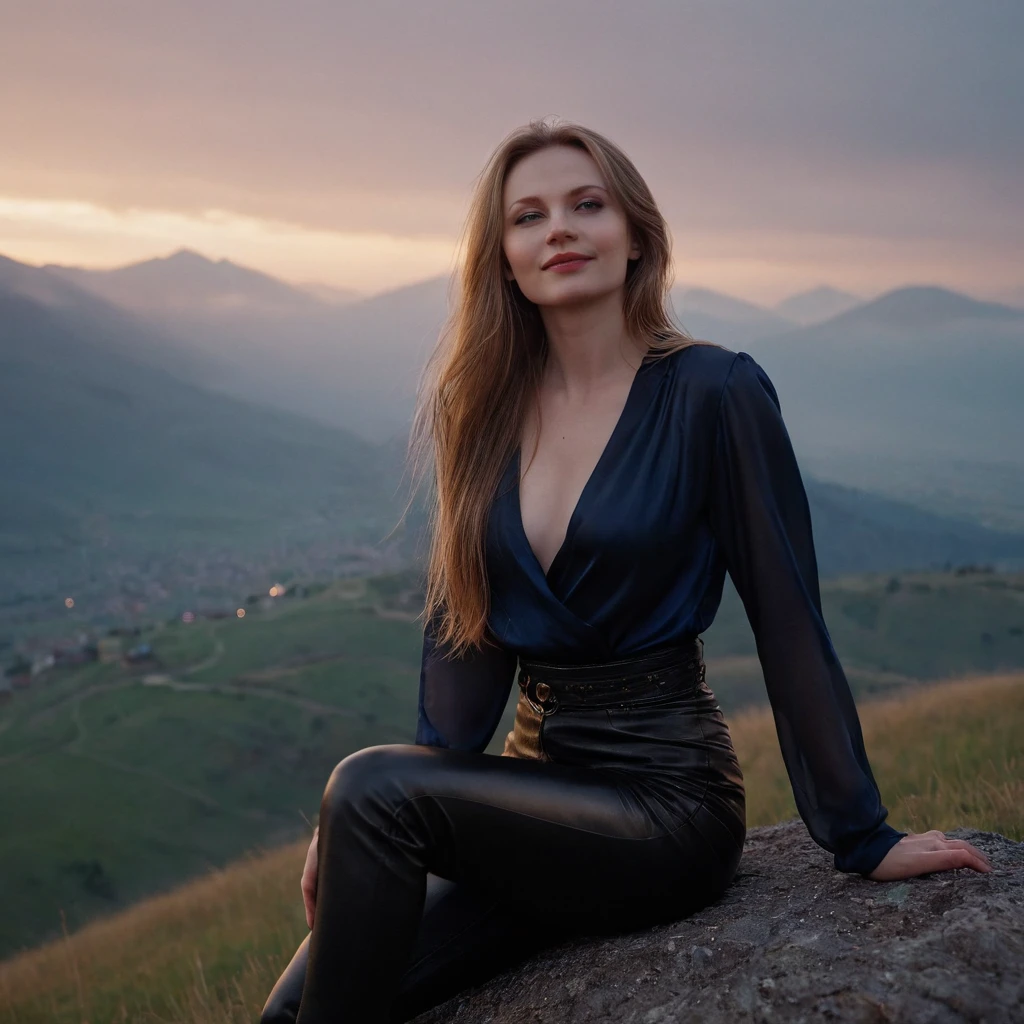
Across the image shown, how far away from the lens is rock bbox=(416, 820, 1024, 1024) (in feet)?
7.64

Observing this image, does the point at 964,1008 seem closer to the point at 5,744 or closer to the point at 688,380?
the point at 688,380

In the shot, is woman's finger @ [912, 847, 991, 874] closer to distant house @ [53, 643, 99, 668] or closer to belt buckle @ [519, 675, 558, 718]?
belt buckle @ [519, 675, 558, 718]

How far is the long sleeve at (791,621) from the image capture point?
2877mm

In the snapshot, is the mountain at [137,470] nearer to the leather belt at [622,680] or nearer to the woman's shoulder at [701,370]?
the leather belt at [622,680]

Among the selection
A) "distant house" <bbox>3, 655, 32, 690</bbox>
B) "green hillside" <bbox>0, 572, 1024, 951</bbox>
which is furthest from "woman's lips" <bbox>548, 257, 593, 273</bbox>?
"distant house" <bbox>3, 655, 32, 690</bbox>

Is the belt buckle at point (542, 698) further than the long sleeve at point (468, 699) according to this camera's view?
No

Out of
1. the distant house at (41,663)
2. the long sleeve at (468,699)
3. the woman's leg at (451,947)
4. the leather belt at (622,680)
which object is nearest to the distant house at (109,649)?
the distant house at (41,663)

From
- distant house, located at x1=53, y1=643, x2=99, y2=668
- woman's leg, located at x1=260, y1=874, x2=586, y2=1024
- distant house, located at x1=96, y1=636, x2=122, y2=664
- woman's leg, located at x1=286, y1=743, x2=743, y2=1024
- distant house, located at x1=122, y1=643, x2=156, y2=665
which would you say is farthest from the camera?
distant house, located at x1=53, y1=643, x2=99, y2=668

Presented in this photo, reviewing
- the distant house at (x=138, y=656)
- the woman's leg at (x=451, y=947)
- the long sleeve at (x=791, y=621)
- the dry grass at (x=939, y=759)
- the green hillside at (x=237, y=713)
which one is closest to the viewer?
the long sleeve at (x=791, y=621)

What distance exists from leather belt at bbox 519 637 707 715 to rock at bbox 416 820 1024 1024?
2.02 feet

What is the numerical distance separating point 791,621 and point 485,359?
1.36m

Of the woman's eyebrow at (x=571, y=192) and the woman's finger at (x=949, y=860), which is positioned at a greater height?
the woman's eyebrow at (x=571, y=192)

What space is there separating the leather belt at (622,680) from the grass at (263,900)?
1.84m

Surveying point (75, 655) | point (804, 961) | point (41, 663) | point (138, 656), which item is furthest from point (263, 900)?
point (41, 663)
